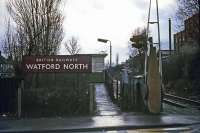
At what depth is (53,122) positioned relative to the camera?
19781 mm

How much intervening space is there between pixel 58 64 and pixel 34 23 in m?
5.43

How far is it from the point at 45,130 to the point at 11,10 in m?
13.1

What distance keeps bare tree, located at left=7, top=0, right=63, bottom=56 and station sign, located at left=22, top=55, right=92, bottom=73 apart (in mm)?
4745

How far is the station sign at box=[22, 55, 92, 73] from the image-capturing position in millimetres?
23438

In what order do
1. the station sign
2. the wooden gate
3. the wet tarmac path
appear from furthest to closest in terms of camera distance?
the station sign < the wet tarmac path < the wooden gate

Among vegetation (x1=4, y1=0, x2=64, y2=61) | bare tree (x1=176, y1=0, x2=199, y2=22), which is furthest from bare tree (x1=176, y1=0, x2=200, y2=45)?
vegetation (x1=4, y1=0, x2=64, y2=61)

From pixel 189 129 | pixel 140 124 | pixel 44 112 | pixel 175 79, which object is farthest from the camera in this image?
pixel 175 79

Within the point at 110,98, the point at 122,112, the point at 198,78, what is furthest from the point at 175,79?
the point at 122,112

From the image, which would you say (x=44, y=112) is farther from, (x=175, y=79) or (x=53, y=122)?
(x=175, y=79)

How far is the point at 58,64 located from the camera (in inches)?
930

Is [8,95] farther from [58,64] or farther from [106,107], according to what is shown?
[106,107]

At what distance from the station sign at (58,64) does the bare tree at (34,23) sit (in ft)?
15.6

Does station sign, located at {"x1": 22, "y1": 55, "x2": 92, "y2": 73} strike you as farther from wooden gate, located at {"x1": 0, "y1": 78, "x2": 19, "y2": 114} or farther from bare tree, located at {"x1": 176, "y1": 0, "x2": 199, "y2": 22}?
bare tree, located at {"x1": 176, "y1": 0, "x2": 199, "y2": 22}

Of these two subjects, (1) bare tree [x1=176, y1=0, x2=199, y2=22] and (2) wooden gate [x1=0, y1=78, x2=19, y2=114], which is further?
(1) bare tree [x1=176, y1=0, x2=199, y2=22]
